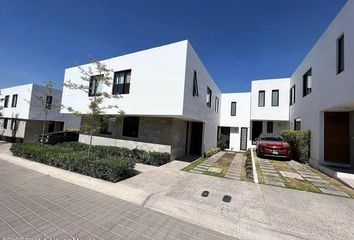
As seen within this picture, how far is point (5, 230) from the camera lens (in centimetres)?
328

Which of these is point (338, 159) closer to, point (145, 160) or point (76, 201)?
point (145, 160)

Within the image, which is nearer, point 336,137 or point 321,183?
point 321,183

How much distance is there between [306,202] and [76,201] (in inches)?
262

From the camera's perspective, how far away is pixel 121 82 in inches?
452

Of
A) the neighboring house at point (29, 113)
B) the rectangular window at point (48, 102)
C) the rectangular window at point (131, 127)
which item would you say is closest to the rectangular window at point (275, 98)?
the rectangular window at point (131, 127)

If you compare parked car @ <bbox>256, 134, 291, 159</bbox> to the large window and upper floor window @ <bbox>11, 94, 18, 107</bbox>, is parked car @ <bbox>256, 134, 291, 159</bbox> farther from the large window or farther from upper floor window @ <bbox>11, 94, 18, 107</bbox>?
upper floor window @ <bbox>11, 94, 18, 107</bbox>

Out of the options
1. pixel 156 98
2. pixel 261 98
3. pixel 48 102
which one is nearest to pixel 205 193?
pixel 156 98

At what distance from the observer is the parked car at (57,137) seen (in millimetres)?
15055

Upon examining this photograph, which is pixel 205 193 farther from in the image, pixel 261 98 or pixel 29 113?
pixel 29 113

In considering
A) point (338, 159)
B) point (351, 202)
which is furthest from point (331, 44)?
point (351, 202)

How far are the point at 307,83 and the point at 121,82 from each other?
13.0 meters

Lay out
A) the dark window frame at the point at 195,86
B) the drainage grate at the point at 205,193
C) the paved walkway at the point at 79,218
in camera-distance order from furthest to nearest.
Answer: the dark window frame at the point at 195,86 < the drainage grate at the point at 205,193 < the paved walkway at the point at 79,218

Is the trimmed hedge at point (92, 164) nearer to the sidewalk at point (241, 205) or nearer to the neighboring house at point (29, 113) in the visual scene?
the sidewalk at point (241, 205)

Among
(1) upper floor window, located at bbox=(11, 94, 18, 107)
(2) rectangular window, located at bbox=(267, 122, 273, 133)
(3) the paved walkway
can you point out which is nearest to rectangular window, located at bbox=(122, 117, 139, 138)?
(3) the paved walkway
